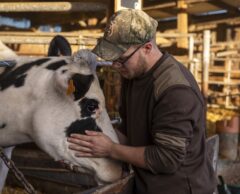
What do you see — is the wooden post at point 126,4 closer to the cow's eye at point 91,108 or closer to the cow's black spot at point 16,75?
the cow's black spot at point 16,75

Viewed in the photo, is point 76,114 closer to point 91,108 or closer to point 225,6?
point 91,108

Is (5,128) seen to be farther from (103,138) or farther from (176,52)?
(176,52)

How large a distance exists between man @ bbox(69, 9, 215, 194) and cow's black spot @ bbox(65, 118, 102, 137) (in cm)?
9

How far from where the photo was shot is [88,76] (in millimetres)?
2139

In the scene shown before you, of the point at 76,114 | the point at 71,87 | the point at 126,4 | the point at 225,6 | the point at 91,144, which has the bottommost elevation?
the point at 91,144

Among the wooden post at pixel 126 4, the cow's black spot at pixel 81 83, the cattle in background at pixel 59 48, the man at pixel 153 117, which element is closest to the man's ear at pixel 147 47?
the man at pixel 153 117

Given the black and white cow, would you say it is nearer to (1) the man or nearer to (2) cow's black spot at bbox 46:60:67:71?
(2) cow's black spot at bbox 46:60:67:71

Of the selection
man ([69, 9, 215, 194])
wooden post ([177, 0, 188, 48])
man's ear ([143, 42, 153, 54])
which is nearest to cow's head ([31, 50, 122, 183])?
man ([69, 9, 215, 194])

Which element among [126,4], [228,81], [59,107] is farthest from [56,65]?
[228,81]

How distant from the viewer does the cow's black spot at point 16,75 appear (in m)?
2.27

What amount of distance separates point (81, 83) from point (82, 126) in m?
0.22

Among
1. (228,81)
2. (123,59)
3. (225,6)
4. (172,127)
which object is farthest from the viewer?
(228,81)

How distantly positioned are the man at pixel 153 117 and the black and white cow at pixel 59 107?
0.14 metres

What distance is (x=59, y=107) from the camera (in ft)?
7.18
